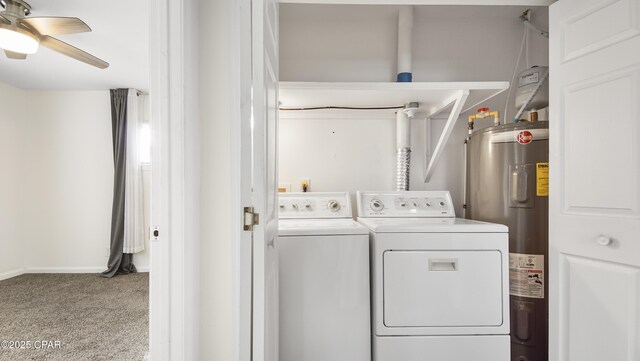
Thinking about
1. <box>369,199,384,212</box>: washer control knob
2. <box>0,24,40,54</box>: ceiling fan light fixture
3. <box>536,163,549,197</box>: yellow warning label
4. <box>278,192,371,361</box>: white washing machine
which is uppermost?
<box>0,24,40,54</box>: ceiling fan light fixture

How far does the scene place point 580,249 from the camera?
1.31 meters

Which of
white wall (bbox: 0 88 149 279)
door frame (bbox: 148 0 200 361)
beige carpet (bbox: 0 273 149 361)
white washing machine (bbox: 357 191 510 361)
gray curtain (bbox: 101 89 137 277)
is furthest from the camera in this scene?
white wall (bbox: 0 88 149 279)

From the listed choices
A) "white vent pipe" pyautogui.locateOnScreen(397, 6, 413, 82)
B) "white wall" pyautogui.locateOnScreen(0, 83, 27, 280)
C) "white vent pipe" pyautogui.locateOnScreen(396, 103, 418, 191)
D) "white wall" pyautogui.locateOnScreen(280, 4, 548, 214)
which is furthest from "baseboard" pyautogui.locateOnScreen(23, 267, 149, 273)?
"white vent pipe" pyautogui.locateOnScreen(397, 6, 413, 82)

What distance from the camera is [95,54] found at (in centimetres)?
274

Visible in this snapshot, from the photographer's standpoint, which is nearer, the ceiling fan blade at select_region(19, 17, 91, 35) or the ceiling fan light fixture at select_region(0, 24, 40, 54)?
the ceiling fan blade at select_region(19, 17, 91, 35)

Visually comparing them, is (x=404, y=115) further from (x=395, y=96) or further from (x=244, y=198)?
(x=244, y=198)

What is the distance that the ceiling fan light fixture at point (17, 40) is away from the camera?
1918mm

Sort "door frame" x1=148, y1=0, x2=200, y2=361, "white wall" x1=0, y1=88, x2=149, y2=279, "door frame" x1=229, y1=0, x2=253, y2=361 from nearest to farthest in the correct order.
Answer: "door frame" x1=229, y1=0, x2=253, y2=361 < "door frame" x1=148, y1=0, x2=200, y2=361 < "white wall" x1=0, y1=88, x2=149, y2=279

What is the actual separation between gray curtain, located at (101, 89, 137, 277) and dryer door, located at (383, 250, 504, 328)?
3535 millimetres

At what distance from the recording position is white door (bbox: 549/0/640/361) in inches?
45.8

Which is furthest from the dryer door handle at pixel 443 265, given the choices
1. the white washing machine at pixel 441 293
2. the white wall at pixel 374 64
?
the white wall at pixel 374 64

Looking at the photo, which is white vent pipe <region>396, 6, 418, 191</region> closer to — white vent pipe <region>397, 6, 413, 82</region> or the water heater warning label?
white vent pipe <region>397, 6, 413, 82</region>

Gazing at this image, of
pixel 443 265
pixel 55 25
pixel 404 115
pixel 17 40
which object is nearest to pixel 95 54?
pixel 17 40

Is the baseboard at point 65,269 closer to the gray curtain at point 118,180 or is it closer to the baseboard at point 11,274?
the baseboard at point 11,274
